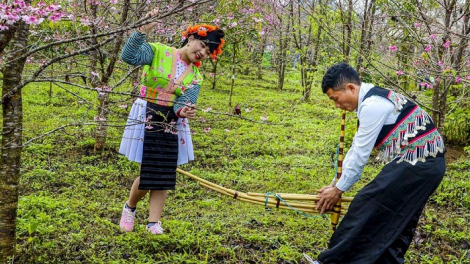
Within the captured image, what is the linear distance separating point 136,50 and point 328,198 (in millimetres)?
1763

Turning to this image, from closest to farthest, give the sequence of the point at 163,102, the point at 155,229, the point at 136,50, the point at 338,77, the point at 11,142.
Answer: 1. the point at 11,142
2. the point at 338,77
3. the point at 136,50
4. the point at 163,102
5. the point at 155,229

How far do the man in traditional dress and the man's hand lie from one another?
90 mm

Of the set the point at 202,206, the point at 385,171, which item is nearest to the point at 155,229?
the point at 202,206

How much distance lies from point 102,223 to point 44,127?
375 centimetres

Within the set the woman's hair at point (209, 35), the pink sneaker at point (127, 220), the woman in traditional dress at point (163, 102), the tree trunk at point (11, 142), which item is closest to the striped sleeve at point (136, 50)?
the woman in traditional dress at point (163, 102)

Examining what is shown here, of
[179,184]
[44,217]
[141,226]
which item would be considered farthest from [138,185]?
[179,184]

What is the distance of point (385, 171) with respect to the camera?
112 inches

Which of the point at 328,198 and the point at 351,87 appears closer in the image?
the point at 351,87

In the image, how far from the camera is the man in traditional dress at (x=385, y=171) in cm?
276

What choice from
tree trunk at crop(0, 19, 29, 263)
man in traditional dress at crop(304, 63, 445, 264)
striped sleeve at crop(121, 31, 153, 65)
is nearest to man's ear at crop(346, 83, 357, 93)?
man in traditional dress at crop(304, 63, 445, 264)

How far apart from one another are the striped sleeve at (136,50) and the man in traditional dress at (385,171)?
1.39m

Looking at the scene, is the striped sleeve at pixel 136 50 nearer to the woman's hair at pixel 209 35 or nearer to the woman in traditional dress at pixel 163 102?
the woman in traditional dress at pixel 163 102

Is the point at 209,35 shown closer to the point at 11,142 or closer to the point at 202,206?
the point at 11,142

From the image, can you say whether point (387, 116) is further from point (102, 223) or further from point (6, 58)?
point (102, 223)
